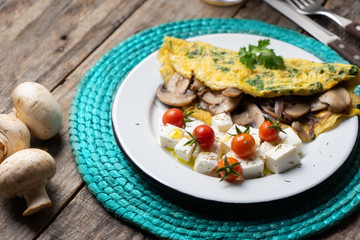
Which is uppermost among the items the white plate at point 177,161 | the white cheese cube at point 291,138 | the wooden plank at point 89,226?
the white cheese cube at point 291,138

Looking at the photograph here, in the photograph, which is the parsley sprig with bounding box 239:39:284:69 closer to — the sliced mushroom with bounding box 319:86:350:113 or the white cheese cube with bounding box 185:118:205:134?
the sliced mushroom with bounding box 319:86:350:113

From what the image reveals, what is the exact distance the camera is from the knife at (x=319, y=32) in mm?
4105

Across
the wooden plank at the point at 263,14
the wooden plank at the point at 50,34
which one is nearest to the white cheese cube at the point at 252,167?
the wooden plank at the point at 50,34

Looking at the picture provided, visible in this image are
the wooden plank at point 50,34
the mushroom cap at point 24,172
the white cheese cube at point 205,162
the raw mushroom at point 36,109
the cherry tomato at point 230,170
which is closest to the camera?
the mushroom cap at point 24,172

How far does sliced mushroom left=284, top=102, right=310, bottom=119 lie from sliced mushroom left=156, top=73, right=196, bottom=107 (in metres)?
0.76

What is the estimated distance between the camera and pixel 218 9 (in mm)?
4969

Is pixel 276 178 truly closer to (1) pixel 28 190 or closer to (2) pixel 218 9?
(1) pixel 28 190

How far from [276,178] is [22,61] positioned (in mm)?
2715

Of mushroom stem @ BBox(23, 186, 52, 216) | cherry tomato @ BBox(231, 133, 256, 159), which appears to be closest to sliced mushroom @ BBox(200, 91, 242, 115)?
cherry tomato @ BBox(231, 133, 256, 159)

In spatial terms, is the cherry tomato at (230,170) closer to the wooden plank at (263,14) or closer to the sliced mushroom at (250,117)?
the sliced mushroom at (250,117)

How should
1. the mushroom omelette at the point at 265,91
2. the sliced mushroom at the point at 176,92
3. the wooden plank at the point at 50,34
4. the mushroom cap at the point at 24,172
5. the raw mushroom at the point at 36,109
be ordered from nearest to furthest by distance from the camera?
the mushroom cap at the point at 24,172 → the raw mushroom at the point at 36,109 → the mushroom omelette at the point at 265,91 → the sliced mushroom at the point at 176,92 → the wooden plank at the point at 50,34

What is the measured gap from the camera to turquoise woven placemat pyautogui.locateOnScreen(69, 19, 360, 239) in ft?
9.68

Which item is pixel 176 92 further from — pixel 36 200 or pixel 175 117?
pixel 36 200

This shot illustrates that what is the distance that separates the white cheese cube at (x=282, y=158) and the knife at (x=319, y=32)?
139cm
